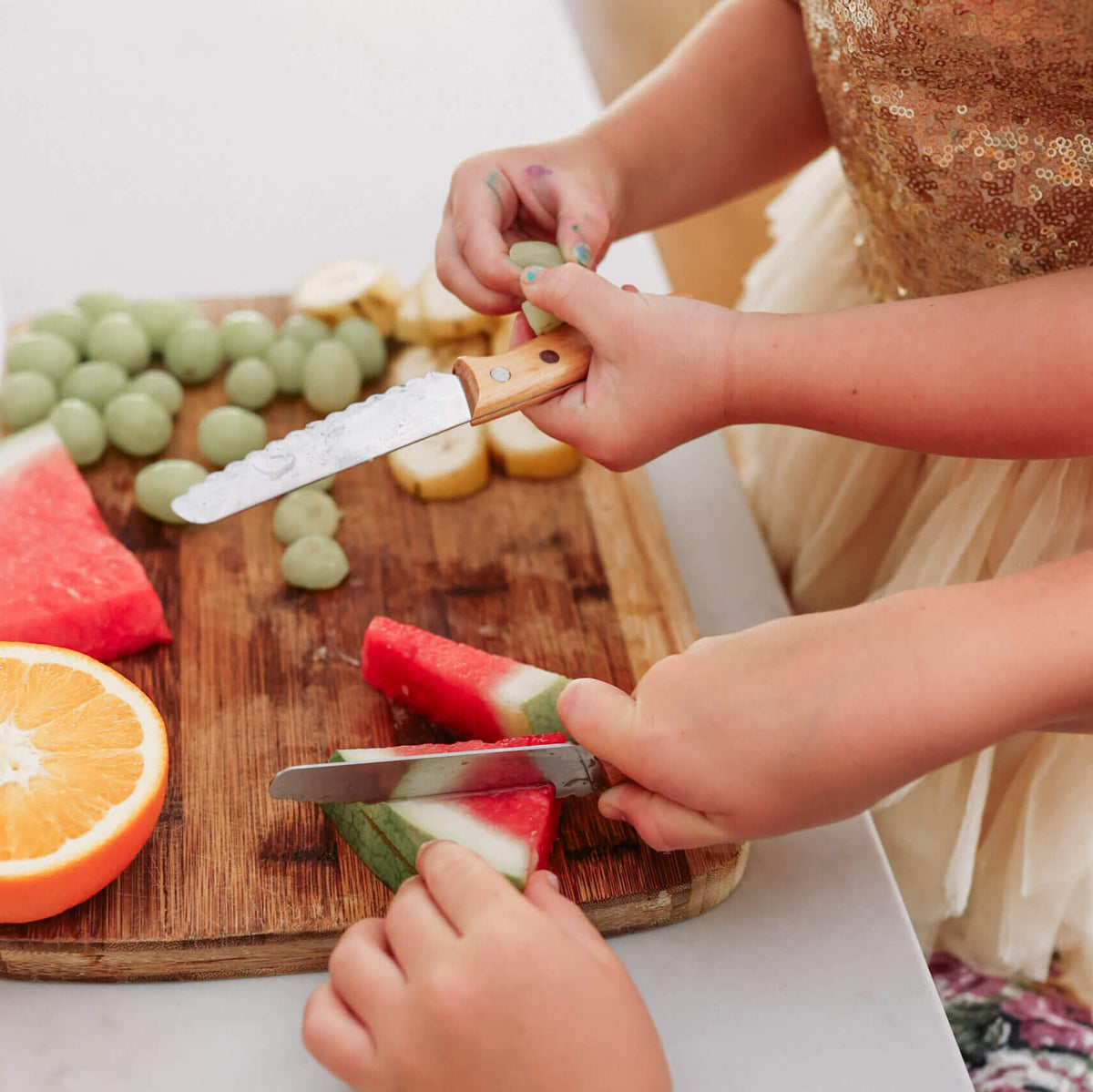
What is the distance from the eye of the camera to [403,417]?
0.84m

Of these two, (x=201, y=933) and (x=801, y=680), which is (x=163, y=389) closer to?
(x=201, y=933)

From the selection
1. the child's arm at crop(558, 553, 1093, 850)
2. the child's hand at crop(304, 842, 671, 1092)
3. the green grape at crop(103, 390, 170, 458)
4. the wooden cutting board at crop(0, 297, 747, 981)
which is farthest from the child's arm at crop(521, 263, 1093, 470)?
the green grape at crop(103, 390, 170, 458)

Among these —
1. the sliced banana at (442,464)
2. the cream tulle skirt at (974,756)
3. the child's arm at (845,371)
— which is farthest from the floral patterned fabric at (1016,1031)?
the sliced banana at (442,464)

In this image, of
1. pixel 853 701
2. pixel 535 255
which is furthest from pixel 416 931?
pixel 535 255

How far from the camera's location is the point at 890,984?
808 millimetres

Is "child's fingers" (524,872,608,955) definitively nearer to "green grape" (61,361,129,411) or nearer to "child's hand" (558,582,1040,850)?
"child's hand" (558,582,1040,850)

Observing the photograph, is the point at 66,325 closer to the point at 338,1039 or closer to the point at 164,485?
the point at 164,485

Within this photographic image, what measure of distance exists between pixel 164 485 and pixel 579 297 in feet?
1.47

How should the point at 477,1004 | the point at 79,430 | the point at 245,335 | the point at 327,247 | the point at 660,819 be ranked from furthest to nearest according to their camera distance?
the point at 327,247 → the point at 245,335 → the point at 79,430 → the point at 660,819 → the point at 477,1004

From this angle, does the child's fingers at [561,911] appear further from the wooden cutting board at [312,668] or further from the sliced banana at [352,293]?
the sliced banana at [352,293]

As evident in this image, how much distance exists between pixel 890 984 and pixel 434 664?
40 cm

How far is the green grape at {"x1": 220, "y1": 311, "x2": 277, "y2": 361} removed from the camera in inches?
47.4

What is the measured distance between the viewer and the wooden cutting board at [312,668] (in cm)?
79

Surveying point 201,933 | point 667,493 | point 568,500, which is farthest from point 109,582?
point 667,493
